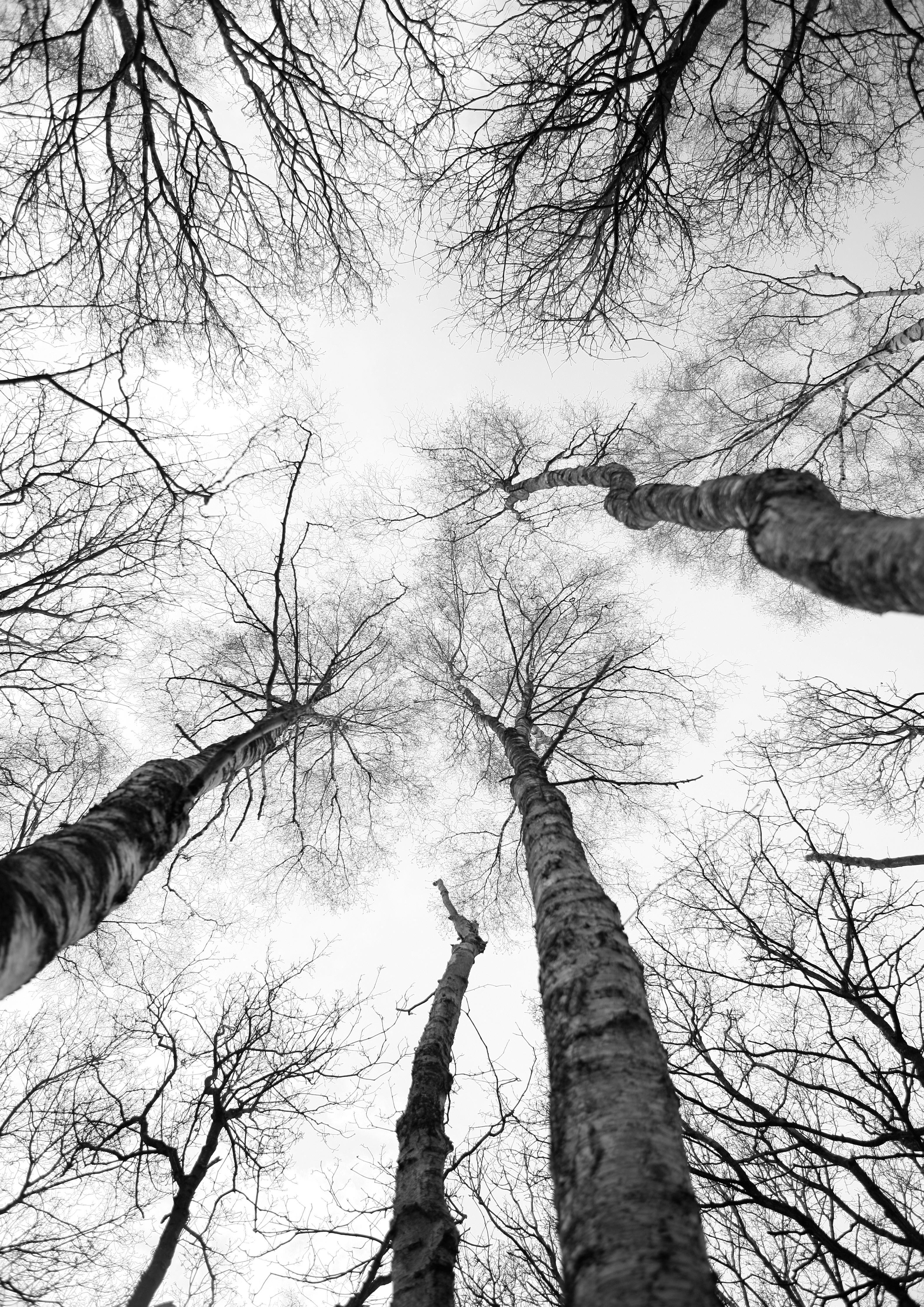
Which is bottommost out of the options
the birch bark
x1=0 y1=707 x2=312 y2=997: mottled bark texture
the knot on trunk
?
the birch bark

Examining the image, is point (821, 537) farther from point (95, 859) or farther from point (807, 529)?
point (95, 859)

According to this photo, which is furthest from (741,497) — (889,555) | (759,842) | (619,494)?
(759,842)

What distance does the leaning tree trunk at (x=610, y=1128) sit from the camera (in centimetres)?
131

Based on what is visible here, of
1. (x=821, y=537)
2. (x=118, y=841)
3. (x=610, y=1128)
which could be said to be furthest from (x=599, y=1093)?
(x=118, y=841)

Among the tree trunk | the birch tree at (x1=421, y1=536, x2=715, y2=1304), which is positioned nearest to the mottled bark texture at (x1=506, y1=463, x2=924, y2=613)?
the birch tree at (x1=421, y1=536, x2=715, y2=1304)

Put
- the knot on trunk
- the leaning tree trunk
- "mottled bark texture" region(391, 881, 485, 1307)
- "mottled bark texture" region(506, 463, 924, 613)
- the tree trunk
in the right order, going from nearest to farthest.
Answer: the leaning tree trunk < "mottled bark texture" region(506, 463, 924, 613) < the knot on trunk < "mottled bark texture" region(391, 881, 485, 1307) < the tree trunk

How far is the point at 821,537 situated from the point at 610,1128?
1.85 meters

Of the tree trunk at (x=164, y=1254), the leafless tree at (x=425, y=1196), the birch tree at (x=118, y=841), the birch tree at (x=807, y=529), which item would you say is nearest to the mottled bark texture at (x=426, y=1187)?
the leafless tree at (x=425, y=1196)

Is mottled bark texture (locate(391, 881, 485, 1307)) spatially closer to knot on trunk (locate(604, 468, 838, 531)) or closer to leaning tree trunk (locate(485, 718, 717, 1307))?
leaning tree trunk (locate(485, 718, 717, 1307))

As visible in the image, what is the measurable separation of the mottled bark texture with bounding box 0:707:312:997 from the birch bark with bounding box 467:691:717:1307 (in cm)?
167

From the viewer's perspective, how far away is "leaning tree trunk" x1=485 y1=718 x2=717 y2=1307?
1.31 meters

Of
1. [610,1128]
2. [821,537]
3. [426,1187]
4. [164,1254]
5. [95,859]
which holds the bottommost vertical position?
[164,1254]

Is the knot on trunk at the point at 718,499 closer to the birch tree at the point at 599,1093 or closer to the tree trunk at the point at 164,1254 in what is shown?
the birch tree at the point at 599,1093

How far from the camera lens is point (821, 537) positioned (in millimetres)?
1928
